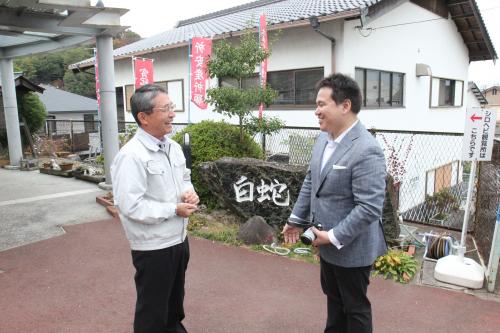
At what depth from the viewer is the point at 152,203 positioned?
87.1 inches

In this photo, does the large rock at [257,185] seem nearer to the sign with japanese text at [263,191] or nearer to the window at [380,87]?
the sign with japanese text at [263,191]

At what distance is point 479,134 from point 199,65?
7.32 m

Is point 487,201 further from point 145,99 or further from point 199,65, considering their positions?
point 199,65

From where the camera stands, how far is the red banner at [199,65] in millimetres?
9645

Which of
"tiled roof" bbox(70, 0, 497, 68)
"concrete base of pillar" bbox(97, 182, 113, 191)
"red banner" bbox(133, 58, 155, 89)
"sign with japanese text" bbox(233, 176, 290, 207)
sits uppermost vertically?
"tiled roof" bbox(70, 0, 497, 68)

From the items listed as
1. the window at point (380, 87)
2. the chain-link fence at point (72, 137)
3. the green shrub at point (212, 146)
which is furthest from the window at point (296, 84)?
the chain-link fence at point (72, 137)

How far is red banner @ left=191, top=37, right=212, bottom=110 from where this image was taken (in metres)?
9.65

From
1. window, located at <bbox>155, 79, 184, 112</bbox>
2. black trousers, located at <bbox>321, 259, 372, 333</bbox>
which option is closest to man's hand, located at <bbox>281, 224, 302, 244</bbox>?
black trousers, located at <bbox>321, 259, 372, 333</bbox>

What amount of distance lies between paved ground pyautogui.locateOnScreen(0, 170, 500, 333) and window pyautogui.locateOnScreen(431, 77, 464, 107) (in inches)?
432

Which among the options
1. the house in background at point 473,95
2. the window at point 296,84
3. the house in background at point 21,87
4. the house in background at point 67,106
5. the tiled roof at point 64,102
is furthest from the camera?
the tiled roof at point 64,102

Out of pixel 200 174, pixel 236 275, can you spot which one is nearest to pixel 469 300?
pixel 236 275

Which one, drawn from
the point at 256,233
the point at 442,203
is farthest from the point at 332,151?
the point at 442,203

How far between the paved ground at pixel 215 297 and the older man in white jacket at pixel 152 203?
102 cm

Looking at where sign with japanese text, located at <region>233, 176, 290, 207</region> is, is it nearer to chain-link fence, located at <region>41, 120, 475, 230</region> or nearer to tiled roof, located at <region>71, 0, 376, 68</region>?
chain-link fence, located at <region>41, 120, 475, 230</region>
